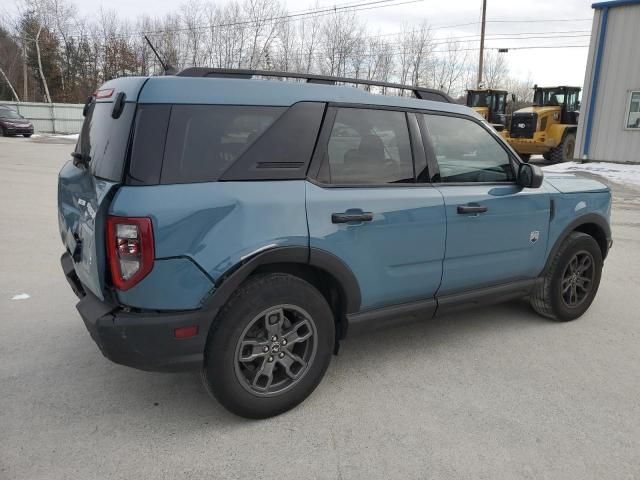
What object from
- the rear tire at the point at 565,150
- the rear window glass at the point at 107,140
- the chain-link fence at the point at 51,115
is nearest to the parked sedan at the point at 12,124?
the chain-link fence at the point at 51,115

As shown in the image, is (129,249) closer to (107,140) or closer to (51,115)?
(107,140)

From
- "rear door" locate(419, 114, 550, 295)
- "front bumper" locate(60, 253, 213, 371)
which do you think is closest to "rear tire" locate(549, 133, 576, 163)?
"rear door" locate(419, 114, 550, 295)

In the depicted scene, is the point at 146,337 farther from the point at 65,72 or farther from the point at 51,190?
the point at 65,72

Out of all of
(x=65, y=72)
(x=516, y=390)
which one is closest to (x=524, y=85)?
(x=65, y=72)

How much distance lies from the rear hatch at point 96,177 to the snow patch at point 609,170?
14.3 meters

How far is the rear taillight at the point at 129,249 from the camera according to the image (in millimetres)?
2443

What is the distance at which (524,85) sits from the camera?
226 feet

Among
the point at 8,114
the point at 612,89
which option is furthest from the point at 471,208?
the point at 8,114

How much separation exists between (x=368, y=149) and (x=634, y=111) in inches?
731

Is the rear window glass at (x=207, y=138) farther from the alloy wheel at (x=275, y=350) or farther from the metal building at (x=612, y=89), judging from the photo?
the metal building at (x=612, y=89)

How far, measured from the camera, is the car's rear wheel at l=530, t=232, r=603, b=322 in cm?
429

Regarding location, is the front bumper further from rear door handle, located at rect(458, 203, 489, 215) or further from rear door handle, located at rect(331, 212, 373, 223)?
rear door handle, located at rect(458, 203, 489, 215)

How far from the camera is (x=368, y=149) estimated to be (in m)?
3.22

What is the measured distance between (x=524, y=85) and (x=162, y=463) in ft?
247
